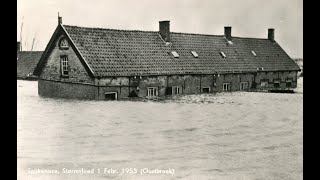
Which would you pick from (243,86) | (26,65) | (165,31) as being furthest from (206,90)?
(26,65)

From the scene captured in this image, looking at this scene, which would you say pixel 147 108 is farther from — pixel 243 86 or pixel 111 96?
pixel 243 86

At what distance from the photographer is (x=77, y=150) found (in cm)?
967

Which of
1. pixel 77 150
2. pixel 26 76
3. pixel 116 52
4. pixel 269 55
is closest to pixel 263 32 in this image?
pixel 77 150

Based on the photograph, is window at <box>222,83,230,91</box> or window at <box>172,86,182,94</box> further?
window at <box>222,83,230,91</box>

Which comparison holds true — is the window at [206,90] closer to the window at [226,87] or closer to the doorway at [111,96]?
the window at [226,87]

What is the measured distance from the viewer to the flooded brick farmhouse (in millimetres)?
20281

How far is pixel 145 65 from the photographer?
2197 centimetres

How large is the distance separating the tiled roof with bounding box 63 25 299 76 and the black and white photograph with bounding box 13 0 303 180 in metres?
0.08

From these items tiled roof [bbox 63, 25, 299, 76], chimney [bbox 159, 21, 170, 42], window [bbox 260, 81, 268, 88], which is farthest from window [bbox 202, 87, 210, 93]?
window [bbox 260, 81, 268, 88]

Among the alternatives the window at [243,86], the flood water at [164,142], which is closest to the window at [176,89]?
the window at [243,86]

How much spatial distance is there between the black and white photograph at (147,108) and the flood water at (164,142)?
3 centimetres

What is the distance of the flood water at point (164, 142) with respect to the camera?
8664 mm

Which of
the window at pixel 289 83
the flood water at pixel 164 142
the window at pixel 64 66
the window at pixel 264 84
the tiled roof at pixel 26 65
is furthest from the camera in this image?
the tiled roof at pixel 26 65

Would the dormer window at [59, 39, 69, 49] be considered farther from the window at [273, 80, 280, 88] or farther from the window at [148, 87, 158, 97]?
the window at [273, 80, 280, 88]
